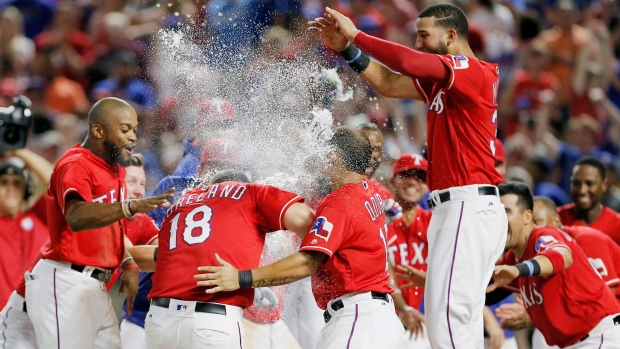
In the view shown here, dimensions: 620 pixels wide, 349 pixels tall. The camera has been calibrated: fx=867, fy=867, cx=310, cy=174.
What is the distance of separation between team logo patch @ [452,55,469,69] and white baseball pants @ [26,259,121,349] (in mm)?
2719

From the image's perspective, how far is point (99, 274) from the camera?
5777 mm

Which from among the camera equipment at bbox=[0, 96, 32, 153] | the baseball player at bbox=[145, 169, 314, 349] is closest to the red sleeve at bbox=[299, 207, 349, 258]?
the baseball player at bbox=[145, 169, 314, 349]

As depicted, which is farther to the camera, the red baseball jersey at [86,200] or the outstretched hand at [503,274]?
the outstretched hand at [503,274]

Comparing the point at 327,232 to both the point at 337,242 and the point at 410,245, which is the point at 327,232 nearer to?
the point at 337,242

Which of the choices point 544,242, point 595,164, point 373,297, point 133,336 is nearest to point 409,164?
point 544,242

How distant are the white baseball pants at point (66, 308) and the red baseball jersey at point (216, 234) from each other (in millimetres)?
873

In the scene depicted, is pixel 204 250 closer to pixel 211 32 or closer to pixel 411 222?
pixel 411 222

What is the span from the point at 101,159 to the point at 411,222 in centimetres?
304

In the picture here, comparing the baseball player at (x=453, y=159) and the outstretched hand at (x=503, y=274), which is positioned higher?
the baseball player at (x=453, y=159)

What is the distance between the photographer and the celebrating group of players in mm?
4859

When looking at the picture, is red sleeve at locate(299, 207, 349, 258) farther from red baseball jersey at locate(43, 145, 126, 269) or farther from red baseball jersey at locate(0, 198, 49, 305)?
red baseball jersey at locate(0, 198, 49, 305)

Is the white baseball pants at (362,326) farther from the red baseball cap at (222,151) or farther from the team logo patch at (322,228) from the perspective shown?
the red baseball cap at (222,151)

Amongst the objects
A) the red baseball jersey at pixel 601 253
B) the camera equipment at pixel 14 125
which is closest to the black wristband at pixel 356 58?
the red baseball jersey at pixel 601 253

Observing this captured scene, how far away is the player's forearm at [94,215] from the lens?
5.29 m
